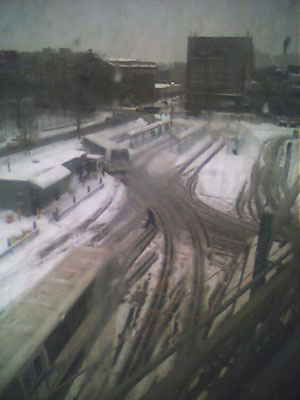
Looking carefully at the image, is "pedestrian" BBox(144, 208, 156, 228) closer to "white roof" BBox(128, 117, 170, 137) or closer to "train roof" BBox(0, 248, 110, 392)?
"white roof" BBox(128, 117, 170, 137)

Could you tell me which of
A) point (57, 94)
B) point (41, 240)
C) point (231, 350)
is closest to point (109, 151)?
point (57, 94)

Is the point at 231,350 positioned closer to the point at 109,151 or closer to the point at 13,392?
the point at 13,392

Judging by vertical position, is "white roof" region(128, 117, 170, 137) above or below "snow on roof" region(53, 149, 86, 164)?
above

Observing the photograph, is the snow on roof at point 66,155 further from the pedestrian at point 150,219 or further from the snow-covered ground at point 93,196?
the pedestrian at point 150,219

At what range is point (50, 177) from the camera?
19.5ft

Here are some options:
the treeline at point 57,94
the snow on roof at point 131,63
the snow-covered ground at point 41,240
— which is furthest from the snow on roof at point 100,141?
the snow on roof at point 131,63

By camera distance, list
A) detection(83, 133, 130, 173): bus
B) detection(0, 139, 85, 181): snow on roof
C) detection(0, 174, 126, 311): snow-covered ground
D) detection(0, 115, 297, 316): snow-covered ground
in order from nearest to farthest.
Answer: detection(0, 174, 126, 311): snow-covered ground → detection(0, 115, 297, 316): snow-covered ground → detection(0, 139, 85, 181): snow on roof → detection(83, 133, 130, 173): bus

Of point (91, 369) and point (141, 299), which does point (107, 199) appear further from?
point (91, 369)

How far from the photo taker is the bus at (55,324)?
5.92 ft

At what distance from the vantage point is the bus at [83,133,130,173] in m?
8.18

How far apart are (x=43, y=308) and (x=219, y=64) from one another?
2227 millimetres

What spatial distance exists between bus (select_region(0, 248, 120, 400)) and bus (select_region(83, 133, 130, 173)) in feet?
17.4

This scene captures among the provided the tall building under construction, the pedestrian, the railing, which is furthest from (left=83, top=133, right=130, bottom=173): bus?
the railing

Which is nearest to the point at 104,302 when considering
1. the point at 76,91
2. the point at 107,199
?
the point at 107,199
